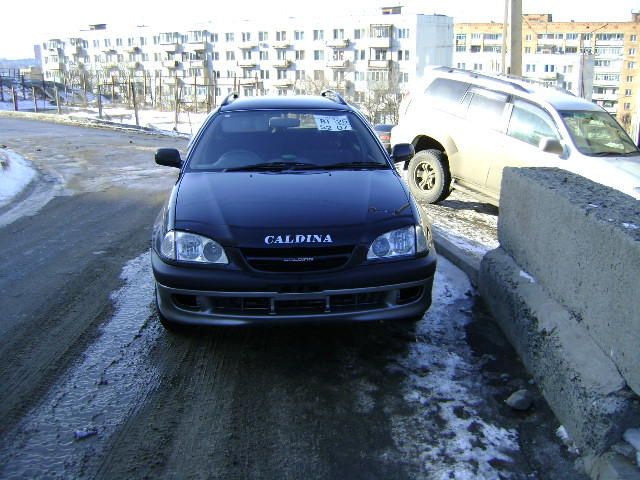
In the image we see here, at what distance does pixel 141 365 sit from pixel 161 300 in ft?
1.44

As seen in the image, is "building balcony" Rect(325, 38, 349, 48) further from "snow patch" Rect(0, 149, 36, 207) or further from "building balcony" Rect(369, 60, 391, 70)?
"snow patch" Rect(0, 149, 36, 207)

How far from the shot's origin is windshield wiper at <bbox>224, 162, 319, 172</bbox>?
448 centimetres

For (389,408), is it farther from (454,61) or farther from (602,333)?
(454,61)

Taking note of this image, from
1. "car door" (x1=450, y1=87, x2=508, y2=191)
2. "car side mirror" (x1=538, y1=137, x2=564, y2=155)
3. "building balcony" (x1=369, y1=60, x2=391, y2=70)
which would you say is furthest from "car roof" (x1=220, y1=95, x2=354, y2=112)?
"building balcony" (x1=369, y1=60, x2=391, y2=70)

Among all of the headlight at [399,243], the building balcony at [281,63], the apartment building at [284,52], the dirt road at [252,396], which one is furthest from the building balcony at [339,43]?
the headlight at [399,243]

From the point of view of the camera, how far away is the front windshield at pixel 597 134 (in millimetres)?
7223

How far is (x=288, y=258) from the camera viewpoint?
3.41m

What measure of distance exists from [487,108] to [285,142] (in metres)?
4.27

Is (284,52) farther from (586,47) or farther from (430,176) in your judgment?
(430,176)

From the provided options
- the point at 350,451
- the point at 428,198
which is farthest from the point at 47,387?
the point at 428,198

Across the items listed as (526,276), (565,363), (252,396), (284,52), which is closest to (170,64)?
(284,52)

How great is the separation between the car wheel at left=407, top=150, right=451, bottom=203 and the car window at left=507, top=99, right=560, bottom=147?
107cm

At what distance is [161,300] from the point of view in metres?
3.61

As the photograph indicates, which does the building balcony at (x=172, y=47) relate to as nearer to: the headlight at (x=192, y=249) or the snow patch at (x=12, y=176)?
the snow patch at (x=12, y=176)
